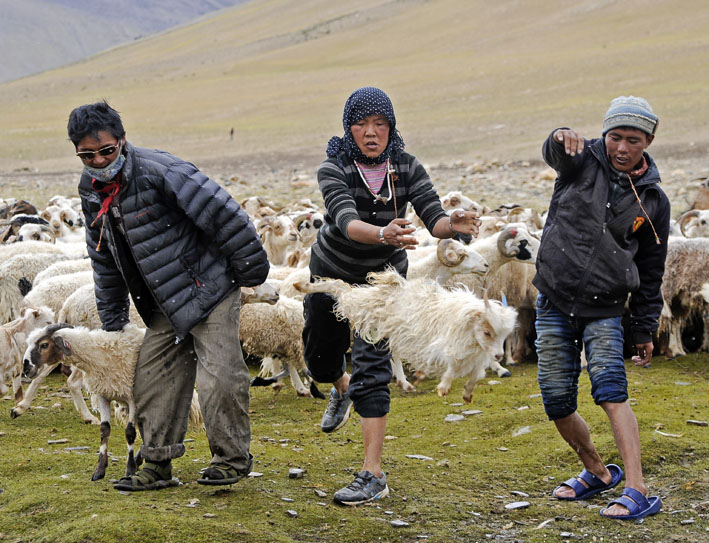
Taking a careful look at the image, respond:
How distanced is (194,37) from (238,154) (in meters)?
99.2

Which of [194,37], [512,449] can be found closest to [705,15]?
[512,449]

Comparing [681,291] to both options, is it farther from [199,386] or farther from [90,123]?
[90,123]

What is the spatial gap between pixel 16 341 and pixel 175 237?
3.26 meters

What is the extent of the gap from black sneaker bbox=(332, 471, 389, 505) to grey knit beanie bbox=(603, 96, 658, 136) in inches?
81.9

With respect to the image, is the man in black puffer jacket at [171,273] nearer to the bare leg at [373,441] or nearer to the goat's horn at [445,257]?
A: the bare leg at [373,441]

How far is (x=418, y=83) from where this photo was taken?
58031 mm

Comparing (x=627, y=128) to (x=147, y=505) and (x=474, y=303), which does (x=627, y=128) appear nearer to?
(x=474, y=303)

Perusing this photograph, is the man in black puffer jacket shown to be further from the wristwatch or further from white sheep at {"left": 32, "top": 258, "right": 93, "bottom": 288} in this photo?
white sheep at {"left": 32, "top": 258, "right": 93, "bottom": 288}

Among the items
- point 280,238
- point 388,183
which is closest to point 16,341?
point 388,183

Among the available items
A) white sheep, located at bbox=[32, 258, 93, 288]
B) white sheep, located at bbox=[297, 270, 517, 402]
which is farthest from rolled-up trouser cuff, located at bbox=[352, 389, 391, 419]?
white sheep, located at bbox=[32, 258, 93, 288]

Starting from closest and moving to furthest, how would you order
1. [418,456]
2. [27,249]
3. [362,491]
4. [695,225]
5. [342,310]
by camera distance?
[362,491] < [342,310] < [418,456] < [27,249] < [695,225]

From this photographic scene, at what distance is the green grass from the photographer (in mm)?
4156

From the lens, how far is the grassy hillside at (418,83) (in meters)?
37.9

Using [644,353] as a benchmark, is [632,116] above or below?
above
